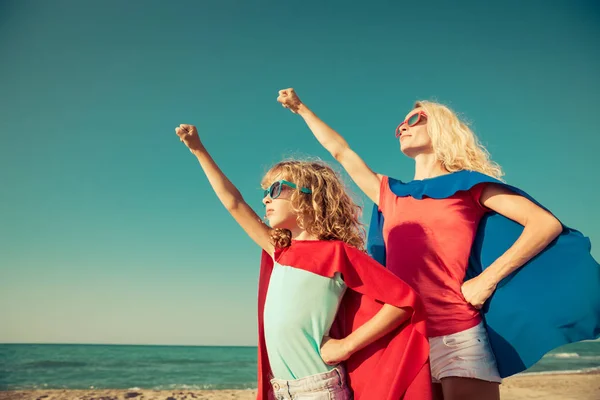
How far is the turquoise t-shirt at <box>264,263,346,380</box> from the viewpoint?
2055 millimetres

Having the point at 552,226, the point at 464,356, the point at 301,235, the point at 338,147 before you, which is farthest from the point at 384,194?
the point at 464,356

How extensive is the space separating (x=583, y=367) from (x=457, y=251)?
24558 millimetres

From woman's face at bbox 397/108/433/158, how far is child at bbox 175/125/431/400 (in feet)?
2.23

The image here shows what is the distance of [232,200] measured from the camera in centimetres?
243

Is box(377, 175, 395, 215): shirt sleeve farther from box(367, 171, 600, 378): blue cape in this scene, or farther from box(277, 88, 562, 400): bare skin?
box(367, 171, 600, 378): blue cape

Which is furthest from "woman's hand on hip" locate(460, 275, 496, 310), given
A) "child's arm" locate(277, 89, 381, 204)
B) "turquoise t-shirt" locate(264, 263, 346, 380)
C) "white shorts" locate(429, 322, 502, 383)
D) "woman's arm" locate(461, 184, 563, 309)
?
"child's arm" locate(277, 89, 381, 204)

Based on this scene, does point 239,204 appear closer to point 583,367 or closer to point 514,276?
point 514,276

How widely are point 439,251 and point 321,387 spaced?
90 centimetres

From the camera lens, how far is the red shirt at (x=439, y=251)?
2273 millimetres

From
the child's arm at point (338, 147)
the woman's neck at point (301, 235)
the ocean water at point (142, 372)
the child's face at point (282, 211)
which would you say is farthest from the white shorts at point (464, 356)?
the ocean water at point (142, 372)

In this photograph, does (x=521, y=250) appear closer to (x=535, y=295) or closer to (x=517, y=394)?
(x=535, y=295)

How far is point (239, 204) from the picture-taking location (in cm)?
244

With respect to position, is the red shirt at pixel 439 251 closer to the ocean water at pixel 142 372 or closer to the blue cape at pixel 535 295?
the blue cape at pixel 535 295

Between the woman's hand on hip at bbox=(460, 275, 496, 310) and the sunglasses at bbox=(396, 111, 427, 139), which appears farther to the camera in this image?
the sunglasses at bbox=(396, 111, 427, 139)
